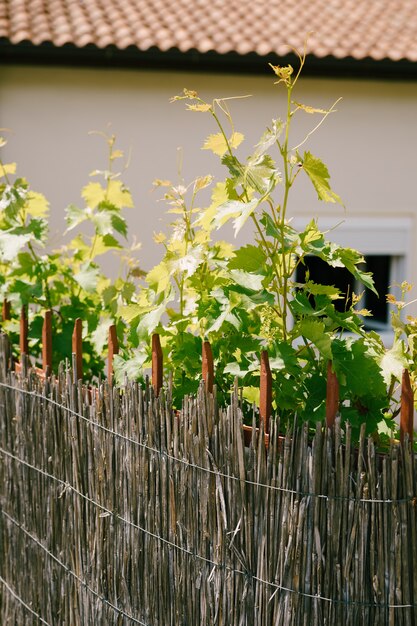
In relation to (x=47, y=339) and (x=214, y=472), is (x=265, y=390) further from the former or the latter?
(x=47, y=339)

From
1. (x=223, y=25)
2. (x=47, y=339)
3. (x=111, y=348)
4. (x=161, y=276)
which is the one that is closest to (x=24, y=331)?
(x=47, y=339)

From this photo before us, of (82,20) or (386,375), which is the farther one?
(82,20)

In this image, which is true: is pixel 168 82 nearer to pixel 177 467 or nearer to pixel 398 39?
pixel 398 39

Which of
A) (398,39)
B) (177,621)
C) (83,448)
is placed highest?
(398,39)

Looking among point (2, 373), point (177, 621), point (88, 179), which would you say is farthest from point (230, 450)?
point (88, 179)

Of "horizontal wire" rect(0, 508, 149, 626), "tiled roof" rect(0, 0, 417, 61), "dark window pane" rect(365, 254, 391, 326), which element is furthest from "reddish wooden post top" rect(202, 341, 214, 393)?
"dark window pane" rect(365, 254, 391, 326)

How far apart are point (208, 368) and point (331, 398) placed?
367mm

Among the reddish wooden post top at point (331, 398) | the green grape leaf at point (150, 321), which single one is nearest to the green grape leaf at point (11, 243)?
the green grape leaf at point (150, 321)

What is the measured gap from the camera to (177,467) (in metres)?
2.51

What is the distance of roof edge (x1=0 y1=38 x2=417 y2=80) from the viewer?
30.9 feet

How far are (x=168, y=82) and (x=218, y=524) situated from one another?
26.4 ft

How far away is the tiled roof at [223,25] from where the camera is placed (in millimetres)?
9523

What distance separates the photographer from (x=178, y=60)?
959cm

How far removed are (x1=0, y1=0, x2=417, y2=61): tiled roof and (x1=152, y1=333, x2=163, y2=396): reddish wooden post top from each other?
738 cm
